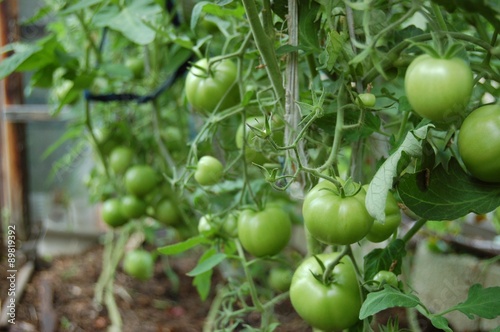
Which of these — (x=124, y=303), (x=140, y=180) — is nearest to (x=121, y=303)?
(x=124, y=303)

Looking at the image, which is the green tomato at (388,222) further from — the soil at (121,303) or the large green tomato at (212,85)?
the soil at (121,303)

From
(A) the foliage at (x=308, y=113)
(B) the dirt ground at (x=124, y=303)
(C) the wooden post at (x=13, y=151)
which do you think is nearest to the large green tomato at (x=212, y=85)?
(A) the foliage at (x=308, y=113)

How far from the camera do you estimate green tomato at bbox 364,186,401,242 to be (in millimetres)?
487

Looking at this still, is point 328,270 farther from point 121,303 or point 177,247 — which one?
point 121,303

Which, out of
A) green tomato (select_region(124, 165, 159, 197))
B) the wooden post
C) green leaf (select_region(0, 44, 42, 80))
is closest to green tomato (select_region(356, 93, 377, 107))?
green leaf (select_region(0, 44, 42, 80))

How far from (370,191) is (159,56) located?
863 mm

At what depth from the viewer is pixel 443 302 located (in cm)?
106

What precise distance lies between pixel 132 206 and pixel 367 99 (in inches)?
30.7

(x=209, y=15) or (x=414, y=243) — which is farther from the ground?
(x=209, y=15)

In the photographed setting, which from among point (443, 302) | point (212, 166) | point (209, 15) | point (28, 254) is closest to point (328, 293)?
point (212, 166)

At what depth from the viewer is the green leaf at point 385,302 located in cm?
44

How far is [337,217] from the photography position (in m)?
0.44

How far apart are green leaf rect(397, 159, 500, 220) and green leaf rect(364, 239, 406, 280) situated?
0.30ft

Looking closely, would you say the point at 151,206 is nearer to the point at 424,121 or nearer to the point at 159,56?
the point at 159,56
